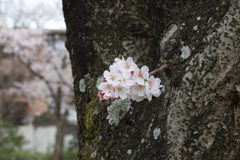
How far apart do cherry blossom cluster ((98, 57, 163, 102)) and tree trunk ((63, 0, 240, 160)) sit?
24cm

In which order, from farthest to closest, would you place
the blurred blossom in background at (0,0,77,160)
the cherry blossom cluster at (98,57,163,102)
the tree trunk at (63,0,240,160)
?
the blurred blossom in background at (0,0,77,160) < the tree trunk at (63,0,240,160) < the cherry blossom cluster at (98,57,163,102)

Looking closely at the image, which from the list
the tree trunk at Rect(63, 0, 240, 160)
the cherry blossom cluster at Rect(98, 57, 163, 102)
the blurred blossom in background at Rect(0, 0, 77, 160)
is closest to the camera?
the cherry blossom cluster at Rect(98, 57, 163, 102)

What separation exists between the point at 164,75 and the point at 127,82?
43 cm

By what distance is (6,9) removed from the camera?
51.4 feet

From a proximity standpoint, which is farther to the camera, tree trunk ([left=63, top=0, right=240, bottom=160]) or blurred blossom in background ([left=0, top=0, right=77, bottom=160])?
blurred blossom in background ([left=0, top=0, right=77, bottom=160])

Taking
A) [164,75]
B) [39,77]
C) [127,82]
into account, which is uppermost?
[39,77]

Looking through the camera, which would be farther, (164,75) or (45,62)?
(45,62)

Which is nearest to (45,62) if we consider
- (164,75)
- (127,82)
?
(164,75)

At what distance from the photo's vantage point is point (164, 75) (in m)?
1.61

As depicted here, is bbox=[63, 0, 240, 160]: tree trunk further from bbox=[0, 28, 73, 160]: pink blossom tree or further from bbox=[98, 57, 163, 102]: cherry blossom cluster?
bbox=[0, 28, 73, 160]: pink blossom tree

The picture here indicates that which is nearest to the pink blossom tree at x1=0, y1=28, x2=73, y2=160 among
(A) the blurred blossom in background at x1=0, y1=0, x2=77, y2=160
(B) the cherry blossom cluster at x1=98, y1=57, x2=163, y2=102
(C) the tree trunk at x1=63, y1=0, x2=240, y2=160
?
(A) the blurred blossom in background at x1=0, y1=0, x2=77, y2=160

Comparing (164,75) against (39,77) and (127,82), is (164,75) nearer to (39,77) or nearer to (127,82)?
(127,82)

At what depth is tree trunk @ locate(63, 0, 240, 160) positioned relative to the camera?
4.58 ft

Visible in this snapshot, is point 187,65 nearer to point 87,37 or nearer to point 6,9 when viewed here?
point 87,37
